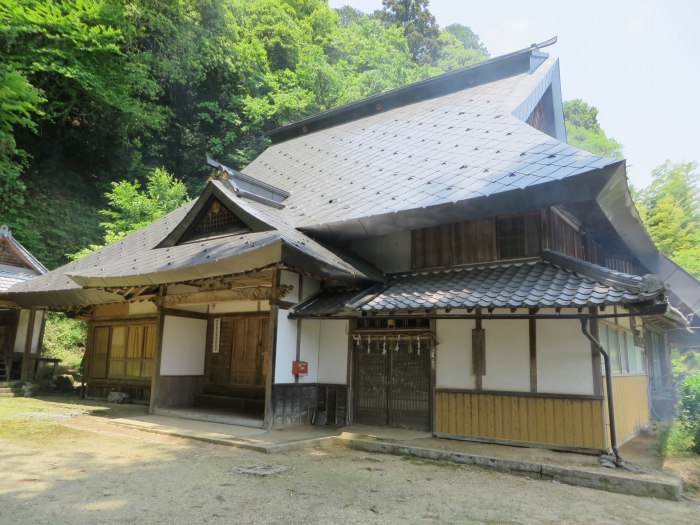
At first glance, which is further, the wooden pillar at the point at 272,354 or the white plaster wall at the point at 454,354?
the wooden pillar at the point at 272,354

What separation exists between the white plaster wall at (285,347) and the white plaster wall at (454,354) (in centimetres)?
272

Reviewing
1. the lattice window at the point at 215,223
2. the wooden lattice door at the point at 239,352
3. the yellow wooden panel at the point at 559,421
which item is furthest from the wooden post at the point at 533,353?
the lattice window at the point at 215,223

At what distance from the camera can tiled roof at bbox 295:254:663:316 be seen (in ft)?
19.7

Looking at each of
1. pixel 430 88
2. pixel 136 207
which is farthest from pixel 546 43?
pixel 136 207

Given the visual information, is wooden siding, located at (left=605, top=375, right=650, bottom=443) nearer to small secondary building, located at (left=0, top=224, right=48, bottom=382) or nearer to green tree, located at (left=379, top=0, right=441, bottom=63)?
small secondary building, located at (left=0, top=224, right=48, bottom=382)

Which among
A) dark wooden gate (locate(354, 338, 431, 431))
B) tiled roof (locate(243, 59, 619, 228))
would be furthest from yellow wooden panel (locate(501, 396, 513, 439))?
tiled roof (locate(243, 59, 619, 228))

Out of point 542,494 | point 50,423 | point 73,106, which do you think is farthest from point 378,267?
point 73,106

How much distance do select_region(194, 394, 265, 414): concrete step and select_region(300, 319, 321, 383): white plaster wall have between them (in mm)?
1709

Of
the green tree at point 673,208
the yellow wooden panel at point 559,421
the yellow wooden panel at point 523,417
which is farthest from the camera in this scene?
the green tree at point 673,208

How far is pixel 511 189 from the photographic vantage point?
7.40 meters

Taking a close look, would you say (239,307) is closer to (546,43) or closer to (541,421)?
(541,421)

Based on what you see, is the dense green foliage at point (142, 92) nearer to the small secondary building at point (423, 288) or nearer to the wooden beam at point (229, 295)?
the small secondary building at point (423, 288)

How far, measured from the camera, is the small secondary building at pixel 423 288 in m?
7.04

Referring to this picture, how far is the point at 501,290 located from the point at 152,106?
21551 mm
